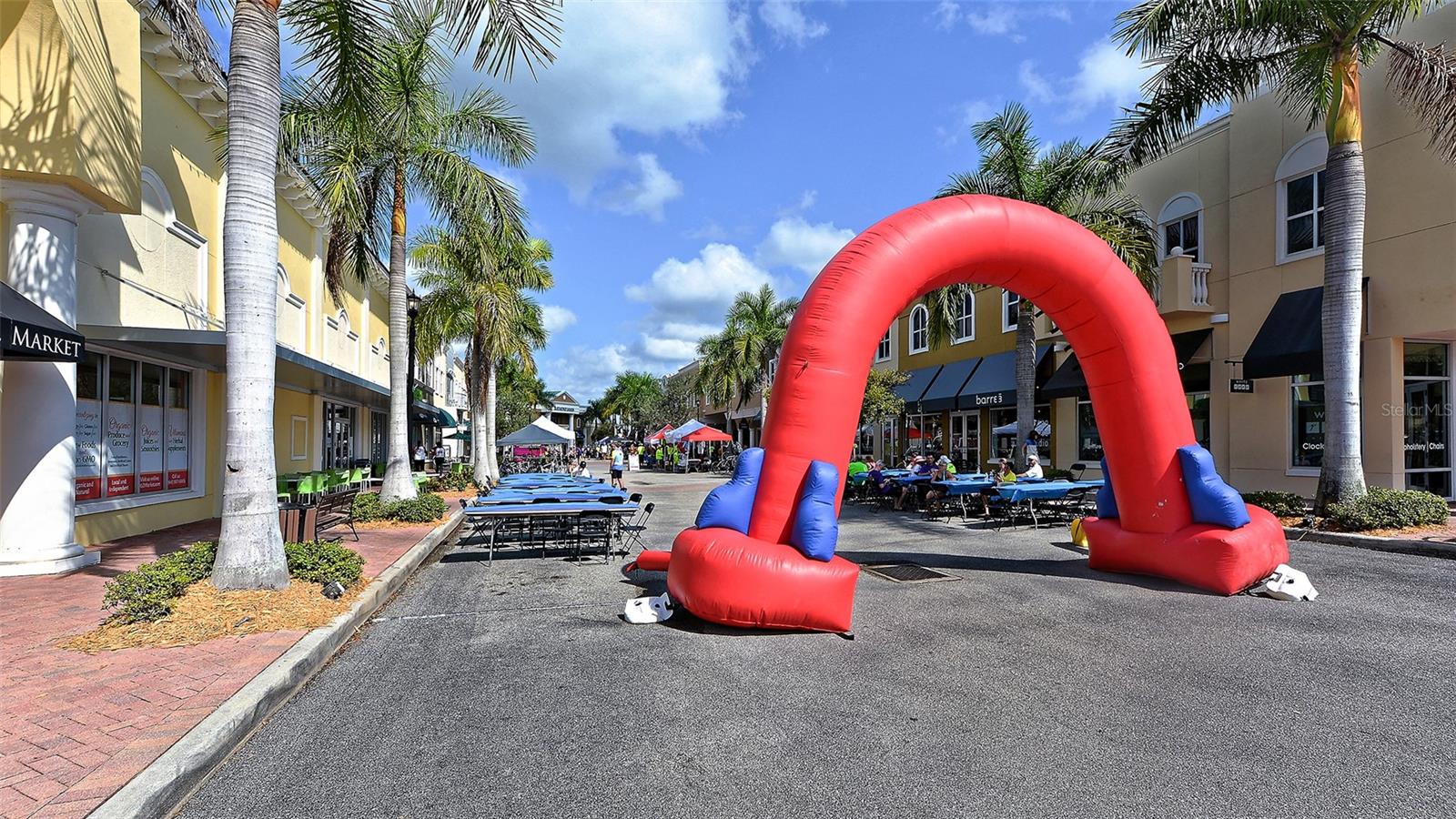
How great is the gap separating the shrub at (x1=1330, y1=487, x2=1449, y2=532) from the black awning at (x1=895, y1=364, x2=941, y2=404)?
15.9 metres

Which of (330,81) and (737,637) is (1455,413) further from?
(330,81)

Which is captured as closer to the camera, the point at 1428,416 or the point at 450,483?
the point at 1428,416

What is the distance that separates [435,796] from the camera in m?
3.38

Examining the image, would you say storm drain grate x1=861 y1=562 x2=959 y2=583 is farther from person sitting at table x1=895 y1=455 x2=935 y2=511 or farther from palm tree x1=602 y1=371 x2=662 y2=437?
palm tree x1=602 y1=371 x2=662 y2=437

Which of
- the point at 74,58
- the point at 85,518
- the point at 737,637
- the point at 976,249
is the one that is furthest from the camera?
the point at 85,518

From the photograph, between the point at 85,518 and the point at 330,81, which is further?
the point at 85,518

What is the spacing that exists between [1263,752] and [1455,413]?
52.6 ft

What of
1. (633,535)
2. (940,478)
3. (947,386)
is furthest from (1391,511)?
(947,386)

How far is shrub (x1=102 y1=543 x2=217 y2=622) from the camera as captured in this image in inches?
Result: 224

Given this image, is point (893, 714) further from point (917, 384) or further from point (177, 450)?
point (917, 384)

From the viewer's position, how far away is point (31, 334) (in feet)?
21.8

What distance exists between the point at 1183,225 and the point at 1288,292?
3660 mm

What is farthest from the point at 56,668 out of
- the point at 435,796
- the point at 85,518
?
the point at 85,518

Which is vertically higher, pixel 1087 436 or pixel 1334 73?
pixel 1334 73
